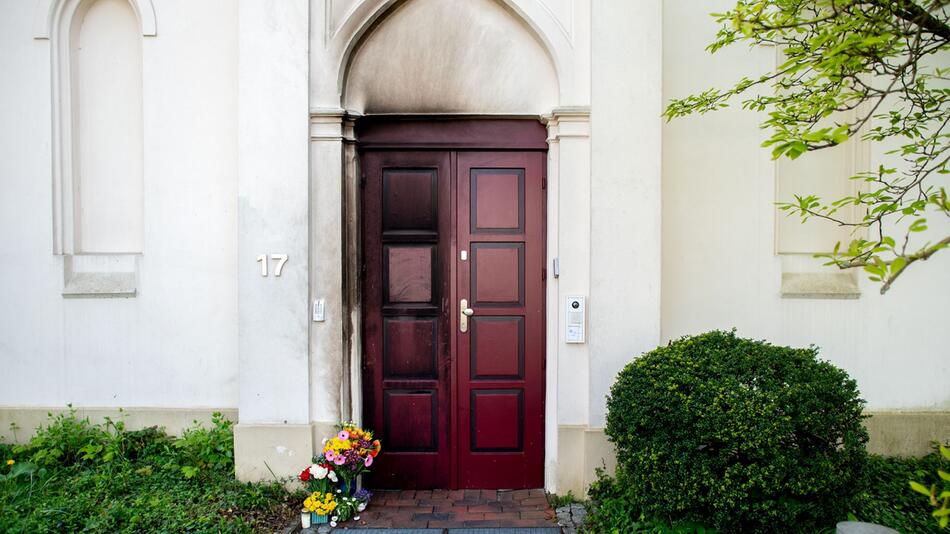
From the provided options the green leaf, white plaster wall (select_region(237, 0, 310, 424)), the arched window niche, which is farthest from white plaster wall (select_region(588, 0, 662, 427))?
the arched window niche

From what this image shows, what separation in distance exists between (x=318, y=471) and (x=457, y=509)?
1.15m

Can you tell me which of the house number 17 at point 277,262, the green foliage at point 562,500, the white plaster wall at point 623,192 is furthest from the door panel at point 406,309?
the white plaster wall at point 623,192

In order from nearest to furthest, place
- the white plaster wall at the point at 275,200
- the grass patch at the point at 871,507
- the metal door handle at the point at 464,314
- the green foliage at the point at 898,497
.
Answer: the grass patch at the point at 871,507 → the green foliage at the point at 898,497 → the white plaster wall at the point at 275,200 → the metal door handle at the point at 464,314

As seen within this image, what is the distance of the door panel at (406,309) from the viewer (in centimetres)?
517

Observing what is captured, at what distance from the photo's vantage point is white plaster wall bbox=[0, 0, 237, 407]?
209 inches

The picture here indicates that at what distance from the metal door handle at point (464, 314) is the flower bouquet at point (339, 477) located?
1.18 metres

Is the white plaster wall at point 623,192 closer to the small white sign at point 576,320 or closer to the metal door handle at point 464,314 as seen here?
the small white sign at point 576,320

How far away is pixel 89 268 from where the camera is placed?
5414 mm

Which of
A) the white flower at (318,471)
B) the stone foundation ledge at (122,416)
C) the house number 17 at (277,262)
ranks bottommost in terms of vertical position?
the white flower at (318,471)

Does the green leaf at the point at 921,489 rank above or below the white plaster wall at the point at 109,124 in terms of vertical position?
below

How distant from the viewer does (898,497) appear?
455 centimetres

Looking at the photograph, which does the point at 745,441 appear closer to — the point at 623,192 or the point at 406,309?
the point at 623,192

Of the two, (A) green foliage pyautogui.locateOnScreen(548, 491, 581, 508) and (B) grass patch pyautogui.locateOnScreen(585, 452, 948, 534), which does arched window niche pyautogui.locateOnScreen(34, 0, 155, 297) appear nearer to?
(A) green foliage pyautogui.locateOnScreen(548, 491, 581, 508)

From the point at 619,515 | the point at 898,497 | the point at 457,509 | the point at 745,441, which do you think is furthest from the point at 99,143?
the point at 898,497
